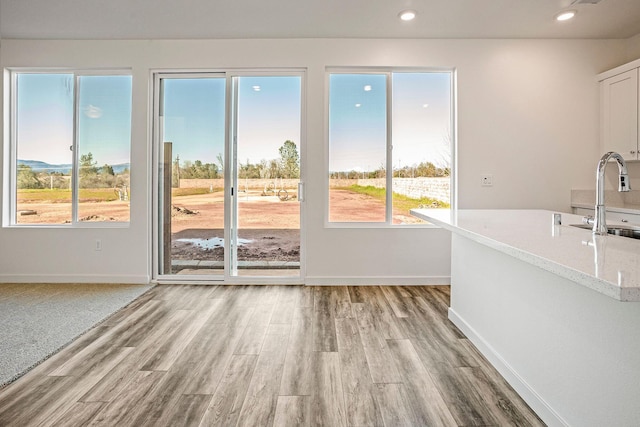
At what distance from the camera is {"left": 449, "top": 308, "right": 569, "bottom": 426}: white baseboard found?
5.25 ft

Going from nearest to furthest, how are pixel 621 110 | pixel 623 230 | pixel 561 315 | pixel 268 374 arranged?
1. pixel 561 315
2. pixel 623 230
3. pixel 268 374
4. pixel 621 110

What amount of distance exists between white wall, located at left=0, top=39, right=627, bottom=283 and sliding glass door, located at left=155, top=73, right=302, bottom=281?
0.18m

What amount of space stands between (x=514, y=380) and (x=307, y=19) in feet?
10.7

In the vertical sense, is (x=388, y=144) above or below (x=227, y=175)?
above

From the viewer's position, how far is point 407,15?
10.9 ft

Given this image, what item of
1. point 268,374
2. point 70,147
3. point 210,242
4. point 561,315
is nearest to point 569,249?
point 561,315

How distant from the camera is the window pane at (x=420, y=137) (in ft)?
13.1

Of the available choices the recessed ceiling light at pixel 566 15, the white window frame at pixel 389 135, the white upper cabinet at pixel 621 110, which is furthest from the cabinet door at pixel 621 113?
the white window frame at pixel 389 135

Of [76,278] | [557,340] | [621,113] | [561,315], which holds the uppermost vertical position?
[621,113]

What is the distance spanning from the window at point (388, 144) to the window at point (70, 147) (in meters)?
2.34

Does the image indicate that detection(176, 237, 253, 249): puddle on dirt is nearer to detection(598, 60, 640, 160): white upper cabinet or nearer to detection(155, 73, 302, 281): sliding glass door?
detection(155, 73, 302, 281): sliding glass door

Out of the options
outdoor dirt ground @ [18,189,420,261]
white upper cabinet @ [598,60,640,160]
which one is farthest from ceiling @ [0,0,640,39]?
outdoor dirt ground @ [18,189,420,261]

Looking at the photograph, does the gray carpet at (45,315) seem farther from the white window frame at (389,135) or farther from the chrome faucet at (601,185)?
the chrome faucet at (601,185)

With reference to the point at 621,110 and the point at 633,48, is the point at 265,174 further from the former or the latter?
the point at 633,48
